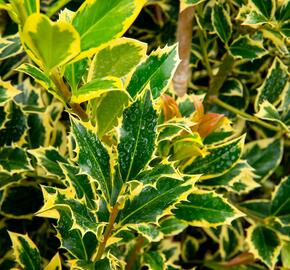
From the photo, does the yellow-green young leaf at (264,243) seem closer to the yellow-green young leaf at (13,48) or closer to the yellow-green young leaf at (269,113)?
the yellow-green young leaf at (269,113)

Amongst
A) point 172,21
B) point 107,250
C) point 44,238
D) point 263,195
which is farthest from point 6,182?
point 263,195

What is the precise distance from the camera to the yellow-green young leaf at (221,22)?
1.07m

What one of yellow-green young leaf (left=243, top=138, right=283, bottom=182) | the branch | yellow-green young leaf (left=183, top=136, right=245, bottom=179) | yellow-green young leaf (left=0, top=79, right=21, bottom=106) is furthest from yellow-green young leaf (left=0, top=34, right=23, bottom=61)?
yellow-green young leaf (left=243, top=138, right=283, bottom=182)

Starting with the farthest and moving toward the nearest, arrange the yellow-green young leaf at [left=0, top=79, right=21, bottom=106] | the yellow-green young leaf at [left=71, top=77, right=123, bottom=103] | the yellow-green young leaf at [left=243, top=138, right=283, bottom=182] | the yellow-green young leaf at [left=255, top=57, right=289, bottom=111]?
the yellow-green young leaf at [left=243, top=138, right=283, bottom=182]
the yellow-green young leaf at [left=255, top=57, right=289, bottom=111]
the yellow-green young leaf at [left=0, top=79, right=21, bottom=106]
the yellow-green young leaf at [left=71, top=77, right=123, bottom=103]

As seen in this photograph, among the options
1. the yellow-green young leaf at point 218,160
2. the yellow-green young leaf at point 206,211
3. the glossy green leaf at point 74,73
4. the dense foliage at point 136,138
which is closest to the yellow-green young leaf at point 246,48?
the dense foliage at point 136,138

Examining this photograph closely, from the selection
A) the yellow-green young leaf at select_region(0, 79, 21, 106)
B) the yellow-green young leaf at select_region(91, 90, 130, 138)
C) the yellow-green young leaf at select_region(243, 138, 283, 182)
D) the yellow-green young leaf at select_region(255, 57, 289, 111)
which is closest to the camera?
the yellow-green young leaf at select_region(91, 90, 130, 138)

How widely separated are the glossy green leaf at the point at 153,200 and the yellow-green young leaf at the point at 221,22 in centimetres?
45

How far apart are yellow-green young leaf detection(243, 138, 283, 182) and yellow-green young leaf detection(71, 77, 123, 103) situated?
686 millimetres

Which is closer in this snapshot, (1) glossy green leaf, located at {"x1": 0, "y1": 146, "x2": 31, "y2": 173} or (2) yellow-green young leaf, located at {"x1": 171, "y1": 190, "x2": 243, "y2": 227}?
(2) yellow-green young leaf, located at {"x1": 171, "y1": 190, "x2": 243, "y2": 227}

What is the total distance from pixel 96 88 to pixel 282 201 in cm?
65

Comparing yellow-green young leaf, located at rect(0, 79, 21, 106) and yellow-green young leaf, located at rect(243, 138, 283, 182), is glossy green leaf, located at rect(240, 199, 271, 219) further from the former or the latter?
yellow-green young leaf, located at rect(0, 79, 21, 106)

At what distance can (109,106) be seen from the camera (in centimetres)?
76

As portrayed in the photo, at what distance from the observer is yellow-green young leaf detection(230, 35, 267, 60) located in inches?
41.2

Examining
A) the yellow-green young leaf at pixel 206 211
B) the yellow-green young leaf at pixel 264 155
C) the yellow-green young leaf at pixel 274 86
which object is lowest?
the yellow-green young leaf at pixel 264 155
